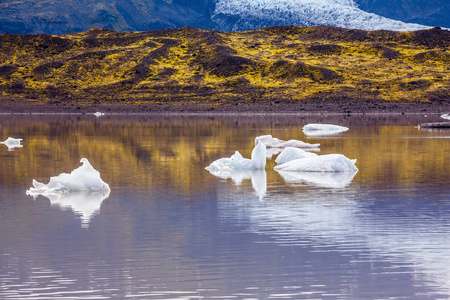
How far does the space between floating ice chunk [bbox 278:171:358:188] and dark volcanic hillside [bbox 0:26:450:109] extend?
7571cm

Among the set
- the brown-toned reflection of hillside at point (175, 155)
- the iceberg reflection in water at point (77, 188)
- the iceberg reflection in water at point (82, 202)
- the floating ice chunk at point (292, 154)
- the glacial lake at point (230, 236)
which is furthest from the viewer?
the floating ice chunk at point (292, 154)

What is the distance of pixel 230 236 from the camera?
13484 mm

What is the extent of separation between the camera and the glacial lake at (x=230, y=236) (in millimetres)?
10367

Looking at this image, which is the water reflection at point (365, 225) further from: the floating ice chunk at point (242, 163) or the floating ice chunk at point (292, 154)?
the floating ice chunk at point (292, 154)

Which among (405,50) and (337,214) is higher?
(405,50)

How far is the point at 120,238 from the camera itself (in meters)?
13.4

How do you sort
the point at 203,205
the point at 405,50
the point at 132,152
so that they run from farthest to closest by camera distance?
1. the point at 405,50
2. the point at 132,152
3. the point at 203,205

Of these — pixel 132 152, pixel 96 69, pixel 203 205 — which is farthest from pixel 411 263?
pixel 96 69

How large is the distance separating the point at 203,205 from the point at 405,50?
123 metres

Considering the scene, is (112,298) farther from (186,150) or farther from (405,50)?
(405,50)

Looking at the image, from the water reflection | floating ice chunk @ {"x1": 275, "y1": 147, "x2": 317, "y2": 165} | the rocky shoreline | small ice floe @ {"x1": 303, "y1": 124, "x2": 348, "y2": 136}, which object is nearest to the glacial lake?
the water reflection

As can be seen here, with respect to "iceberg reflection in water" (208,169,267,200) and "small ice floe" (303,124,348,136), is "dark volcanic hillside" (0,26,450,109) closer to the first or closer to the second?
"small ice floe" (303,124,348,136)

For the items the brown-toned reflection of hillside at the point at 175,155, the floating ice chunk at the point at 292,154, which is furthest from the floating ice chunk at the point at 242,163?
the floating ice chunk at the point at 292,154

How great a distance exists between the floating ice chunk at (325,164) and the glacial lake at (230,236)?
54cm
